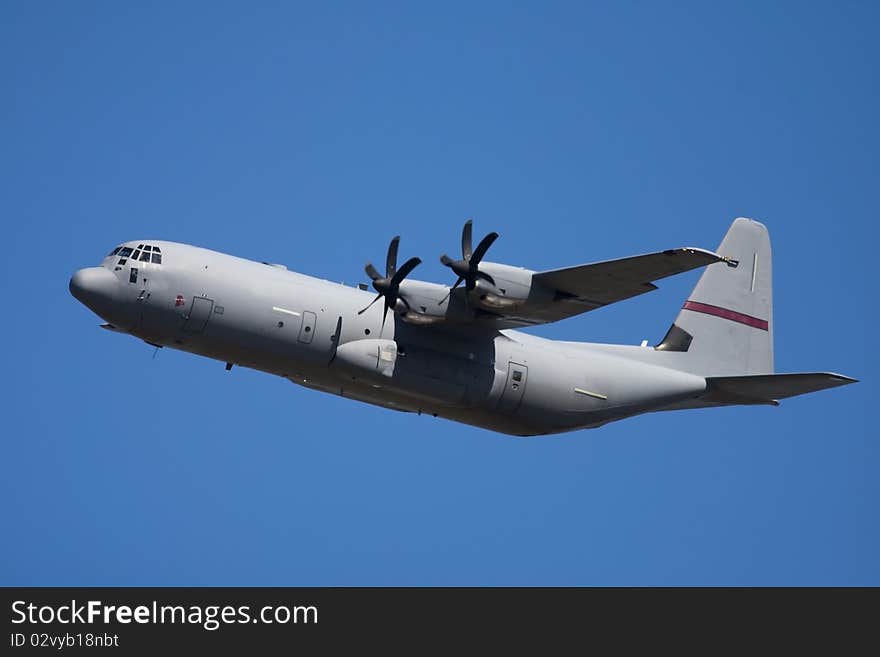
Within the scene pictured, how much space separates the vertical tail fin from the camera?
37.2m

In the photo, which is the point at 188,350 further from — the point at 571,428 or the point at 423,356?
the point at 571,428

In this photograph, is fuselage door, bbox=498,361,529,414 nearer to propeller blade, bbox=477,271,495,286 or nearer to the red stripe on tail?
propeller blade, bbox=477,271,495,286

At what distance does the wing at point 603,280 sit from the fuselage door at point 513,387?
1212 millimetres

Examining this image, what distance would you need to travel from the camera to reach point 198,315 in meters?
31.3

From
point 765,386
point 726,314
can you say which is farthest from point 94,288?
point 726,314

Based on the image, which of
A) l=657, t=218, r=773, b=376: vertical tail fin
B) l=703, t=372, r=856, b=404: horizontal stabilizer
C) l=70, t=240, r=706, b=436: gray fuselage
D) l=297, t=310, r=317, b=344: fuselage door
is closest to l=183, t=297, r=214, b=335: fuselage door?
l=70, t=240, r=706, b=436: gray fuselage

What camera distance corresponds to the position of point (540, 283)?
31953mm

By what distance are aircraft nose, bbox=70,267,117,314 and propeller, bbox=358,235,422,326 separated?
5666 millimetres

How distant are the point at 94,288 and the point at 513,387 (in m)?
9.99

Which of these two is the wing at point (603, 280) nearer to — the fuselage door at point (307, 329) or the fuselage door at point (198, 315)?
the fuselage door at point (307, 329)

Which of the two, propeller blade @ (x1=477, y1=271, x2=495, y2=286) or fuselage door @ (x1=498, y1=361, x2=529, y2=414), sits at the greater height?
propeller blade @ (x1=477, y1=271, x2=495, y2=286)

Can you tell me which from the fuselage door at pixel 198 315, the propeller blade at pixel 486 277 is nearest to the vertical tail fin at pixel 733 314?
the propeller blade at pixel 486 277
